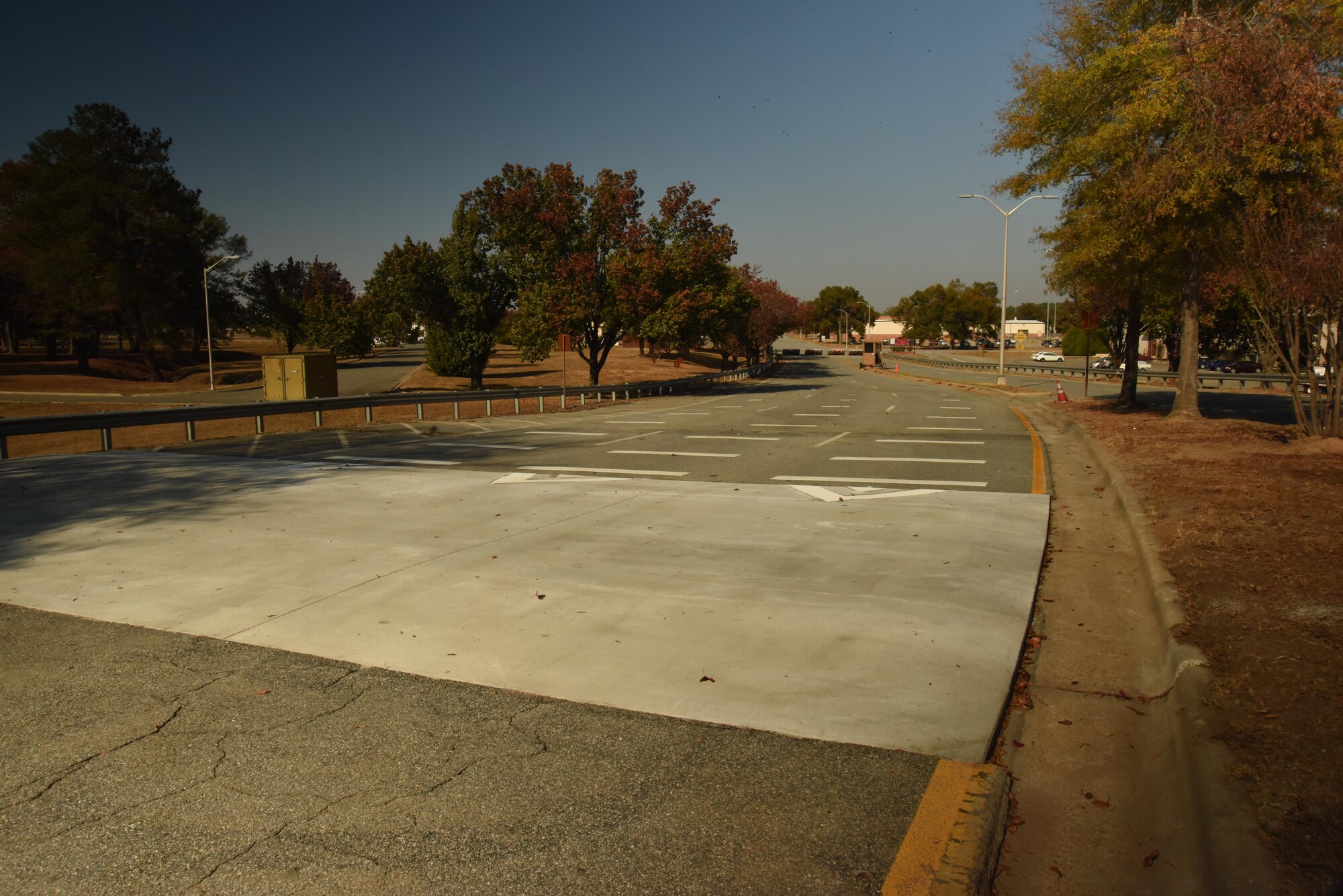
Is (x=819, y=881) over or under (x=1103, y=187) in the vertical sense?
under

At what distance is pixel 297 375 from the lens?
33.5 meters

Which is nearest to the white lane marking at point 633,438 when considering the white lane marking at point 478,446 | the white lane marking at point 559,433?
the white lane marking at point 559,433

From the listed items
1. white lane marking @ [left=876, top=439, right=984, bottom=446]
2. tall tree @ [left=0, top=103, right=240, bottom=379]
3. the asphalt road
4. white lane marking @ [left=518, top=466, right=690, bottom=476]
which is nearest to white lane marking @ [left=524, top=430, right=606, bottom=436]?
white lane marking @ [left=518, top=466, right=690, bottom=476]

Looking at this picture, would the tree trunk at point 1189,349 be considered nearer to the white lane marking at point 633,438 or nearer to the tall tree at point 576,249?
the white lane marking at point 633,438

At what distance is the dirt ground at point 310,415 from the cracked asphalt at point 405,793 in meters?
15.8

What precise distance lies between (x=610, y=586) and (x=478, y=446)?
11194 mm

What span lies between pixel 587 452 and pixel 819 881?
12.9m

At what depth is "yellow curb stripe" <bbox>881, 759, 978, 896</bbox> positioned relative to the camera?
9.93 feet

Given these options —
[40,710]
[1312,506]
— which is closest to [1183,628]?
[1312,506]

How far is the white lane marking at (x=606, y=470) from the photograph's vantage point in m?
12.7

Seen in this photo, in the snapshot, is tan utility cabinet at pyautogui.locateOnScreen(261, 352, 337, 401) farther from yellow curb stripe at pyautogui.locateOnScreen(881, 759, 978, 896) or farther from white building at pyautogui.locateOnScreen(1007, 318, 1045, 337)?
white building at pyautogui.locateOnScreen(1007, 318, 1045, 337)

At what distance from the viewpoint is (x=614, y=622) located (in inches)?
226

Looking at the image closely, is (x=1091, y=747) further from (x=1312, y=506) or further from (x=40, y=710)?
(x=1312, y=506)

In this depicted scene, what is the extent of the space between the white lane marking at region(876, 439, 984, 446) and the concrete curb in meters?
10.1
